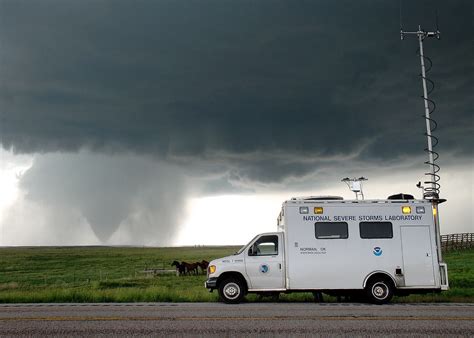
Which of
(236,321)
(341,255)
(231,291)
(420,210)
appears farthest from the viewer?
(420,210)

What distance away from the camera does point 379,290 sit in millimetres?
15719

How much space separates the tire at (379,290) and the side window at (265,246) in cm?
313

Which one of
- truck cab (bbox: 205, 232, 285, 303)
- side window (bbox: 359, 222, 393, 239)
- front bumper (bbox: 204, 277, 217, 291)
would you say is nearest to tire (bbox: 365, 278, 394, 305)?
side window (bbox: 359, 222, 393, 239)

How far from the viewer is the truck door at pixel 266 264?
51.5ft

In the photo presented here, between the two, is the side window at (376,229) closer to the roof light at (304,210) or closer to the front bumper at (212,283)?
the roof light at (304,210)

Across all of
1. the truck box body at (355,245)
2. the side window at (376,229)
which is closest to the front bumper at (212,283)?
the truck box body at (355,245)

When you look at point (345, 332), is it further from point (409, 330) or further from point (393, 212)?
point (393, 212)

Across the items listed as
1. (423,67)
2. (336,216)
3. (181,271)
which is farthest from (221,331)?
(181,271)

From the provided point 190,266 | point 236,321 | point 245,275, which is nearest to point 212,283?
point 245,275

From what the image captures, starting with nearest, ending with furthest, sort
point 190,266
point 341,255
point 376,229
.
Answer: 1. point 341,255
2. point 376,229
3. point 190,266

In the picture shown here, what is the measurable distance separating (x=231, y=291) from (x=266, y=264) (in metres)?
1.37

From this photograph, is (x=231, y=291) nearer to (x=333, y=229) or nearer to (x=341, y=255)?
(x=341, y=255)

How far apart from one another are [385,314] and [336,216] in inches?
177

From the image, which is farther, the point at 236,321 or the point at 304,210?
the point at 304,210
